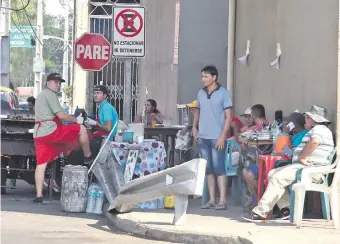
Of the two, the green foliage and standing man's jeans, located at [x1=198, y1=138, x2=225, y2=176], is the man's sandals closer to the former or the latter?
standing man's jeans, located at [x1=198, y1=138, x2=225, y2=176]

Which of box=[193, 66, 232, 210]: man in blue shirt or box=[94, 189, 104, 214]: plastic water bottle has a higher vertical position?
box=[193, 66, 232, 210]: man in blue shirt

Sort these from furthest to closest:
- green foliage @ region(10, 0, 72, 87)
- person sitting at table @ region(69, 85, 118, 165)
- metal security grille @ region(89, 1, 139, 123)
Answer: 1. green foliage @ region(10, 0, 72, 87)
2. metal security grille @ region(89, 1, 139, 123)
3. person sitting at table @ region(69, 85, 118, 165)

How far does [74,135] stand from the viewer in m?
14.0

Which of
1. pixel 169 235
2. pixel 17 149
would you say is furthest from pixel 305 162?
pixel 17 149

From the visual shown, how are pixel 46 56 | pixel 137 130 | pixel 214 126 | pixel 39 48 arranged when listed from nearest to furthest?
pixel 214 126 < pixel 137 130 < pixel 39 48 < pixel 46 56

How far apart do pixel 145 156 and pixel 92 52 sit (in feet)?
17.4

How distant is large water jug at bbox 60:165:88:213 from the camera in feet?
43.2

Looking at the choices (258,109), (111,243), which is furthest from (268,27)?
(111,243)

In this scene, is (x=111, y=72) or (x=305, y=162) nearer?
(x=305, y=162)

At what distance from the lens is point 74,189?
1317cm

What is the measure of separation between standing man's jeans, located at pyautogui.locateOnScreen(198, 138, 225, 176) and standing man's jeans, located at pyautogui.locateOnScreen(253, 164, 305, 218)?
1.75 m

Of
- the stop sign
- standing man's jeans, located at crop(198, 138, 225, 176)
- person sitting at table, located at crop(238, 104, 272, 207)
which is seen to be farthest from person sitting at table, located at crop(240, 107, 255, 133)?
the stop sign

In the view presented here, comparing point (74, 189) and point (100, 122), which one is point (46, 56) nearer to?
point (100, 122)

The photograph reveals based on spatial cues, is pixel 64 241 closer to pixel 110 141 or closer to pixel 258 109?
pixel 110 141
